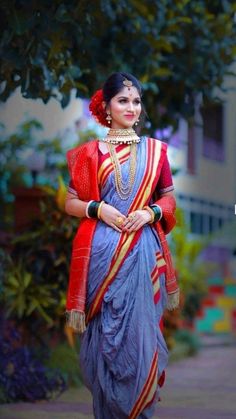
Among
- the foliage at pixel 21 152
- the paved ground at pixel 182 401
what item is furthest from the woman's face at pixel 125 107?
the foliage at pixel 21 152

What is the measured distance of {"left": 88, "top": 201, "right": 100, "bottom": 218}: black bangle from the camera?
514cm

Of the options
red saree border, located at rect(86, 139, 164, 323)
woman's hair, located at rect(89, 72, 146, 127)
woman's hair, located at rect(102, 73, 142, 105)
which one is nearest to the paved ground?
red saree border, located at rect(86, 139, 164, 323)

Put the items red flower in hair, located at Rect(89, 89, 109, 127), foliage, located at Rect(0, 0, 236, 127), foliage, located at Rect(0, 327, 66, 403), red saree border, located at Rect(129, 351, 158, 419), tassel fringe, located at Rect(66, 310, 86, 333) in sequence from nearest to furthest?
red saree border, located at Rect(129, 351, 158, 419) < tassel fringe, located at Rect(66, 310, 86, 333) < red flower in hair, located at Rect(89, 89, 109, 127) < foliage, located at Rect(0, 0, 236, 127) < foliage, located at Rect(0, 327, 66, 403)

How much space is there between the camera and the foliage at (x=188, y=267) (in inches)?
523

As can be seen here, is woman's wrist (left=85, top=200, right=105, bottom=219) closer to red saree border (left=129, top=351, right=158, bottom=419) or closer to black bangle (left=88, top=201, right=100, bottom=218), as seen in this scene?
black bangle (left=88, top=201, right=100, bottom=218)

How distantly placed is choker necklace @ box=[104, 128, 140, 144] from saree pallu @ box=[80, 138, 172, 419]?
8 cm

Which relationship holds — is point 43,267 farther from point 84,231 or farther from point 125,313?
point 125,313

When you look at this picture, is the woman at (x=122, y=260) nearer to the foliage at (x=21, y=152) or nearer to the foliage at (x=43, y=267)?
the foliage at (x=43, y=267)

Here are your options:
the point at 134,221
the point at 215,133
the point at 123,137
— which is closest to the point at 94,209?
the point at 134,221

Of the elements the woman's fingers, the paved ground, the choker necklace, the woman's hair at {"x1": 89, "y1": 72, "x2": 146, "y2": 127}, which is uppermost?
the woman's hair at {"x1": 89, "y1": 72, "x2": 146, "y2": 127}

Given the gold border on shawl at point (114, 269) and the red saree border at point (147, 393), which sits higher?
the gold border on shawl at point (114, 269)

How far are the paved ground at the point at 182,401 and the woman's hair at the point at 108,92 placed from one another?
2462mm

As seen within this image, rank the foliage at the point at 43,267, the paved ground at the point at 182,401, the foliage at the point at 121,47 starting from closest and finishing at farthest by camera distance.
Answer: the foliage at the point at 121,47 < the paved ground at the point at 182,401 < the foliage at the point at 43,267

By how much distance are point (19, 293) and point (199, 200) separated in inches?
431
